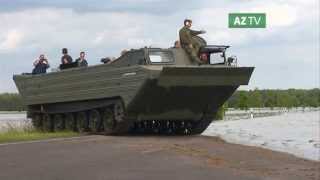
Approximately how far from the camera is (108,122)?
82.5 feet

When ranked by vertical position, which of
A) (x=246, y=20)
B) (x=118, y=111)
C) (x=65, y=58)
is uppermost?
(x=246, y=20)

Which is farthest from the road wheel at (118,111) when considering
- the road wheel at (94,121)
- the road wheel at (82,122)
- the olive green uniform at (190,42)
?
the olive green uniform at (190,42)

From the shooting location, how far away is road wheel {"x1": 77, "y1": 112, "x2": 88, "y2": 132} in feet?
86.8

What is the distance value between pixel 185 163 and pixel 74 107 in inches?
431

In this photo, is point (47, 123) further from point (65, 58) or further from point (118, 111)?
point (118, 111)

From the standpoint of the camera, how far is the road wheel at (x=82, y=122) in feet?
86.8

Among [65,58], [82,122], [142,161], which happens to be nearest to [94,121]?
[82,122]

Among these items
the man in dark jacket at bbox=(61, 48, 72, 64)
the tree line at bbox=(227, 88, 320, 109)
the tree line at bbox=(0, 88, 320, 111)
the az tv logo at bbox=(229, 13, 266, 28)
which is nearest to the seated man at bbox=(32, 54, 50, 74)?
the man in dark jacket at bbox=(61, 48, 72, 64)

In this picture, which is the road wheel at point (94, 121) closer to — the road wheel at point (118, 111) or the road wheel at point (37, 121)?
the road wheel at point (118, 111)

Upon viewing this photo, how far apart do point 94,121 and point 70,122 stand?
1.73 metres

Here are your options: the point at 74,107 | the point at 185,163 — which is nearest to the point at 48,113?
the point at 74,107

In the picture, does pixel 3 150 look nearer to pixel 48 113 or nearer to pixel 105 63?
pixel 105 63

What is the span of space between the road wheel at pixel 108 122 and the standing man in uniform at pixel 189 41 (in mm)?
3044

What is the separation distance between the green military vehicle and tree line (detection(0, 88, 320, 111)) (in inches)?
1499
